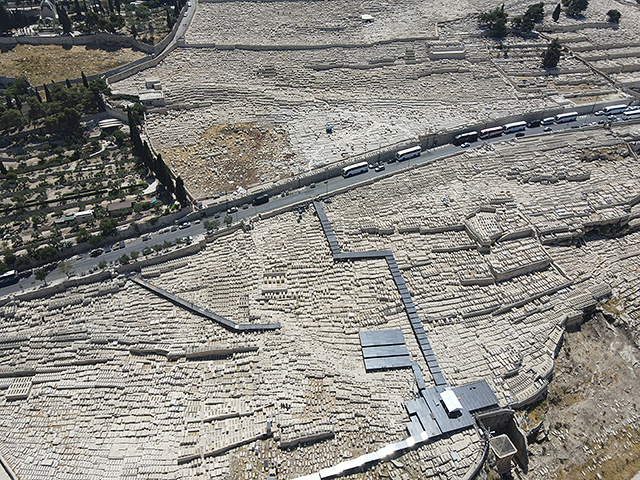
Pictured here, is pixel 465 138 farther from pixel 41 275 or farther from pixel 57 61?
pixel 57 61

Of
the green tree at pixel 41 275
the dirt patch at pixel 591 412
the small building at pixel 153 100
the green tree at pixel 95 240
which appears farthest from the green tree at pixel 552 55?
the green tree at pixel 41 275

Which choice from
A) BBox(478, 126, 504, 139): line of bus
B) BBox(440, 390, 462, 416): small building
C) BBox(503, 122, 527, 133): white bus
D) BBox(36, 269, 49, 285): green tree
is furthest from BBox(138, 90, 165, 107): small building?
BBox(440, 390, 462, 416): small building

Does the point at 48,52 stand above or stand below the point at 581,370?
above

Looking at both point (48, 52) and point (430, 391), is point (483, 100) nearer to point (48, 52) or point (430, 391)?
point (430, 391)

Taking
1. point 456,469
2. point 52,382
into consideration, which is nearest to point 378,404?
point 456,469

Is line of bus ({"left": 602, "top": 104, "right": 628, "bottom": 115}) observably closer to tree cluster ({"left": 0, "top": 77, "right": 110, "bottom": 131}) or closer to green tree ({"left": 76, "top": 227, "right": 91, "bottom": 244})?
green tree ({"left": 76, "top": 227, "right": 91, "bottom": 244})

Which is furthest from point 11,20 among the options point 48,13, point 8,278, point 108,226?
point 8,278
